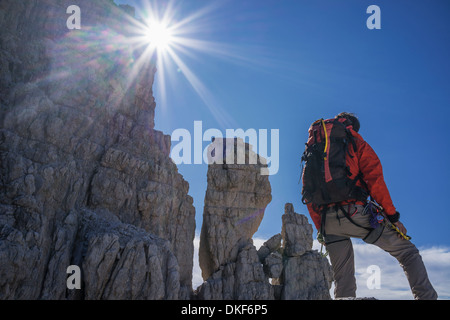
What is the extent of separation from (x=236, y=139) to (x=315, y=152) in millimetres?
33216

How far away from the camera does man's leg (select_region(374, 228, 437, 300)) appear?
6.79 metres

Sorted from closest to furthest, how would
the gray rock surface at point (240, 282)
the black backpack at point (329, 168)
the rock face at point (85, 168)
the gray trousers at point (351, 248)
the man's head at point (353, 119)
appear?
the gray trousers at point (351, 248), the black backpack at point (329, 168), the man's head at point (353, 119), the rock face at point (85, 168), the gray rock surface at point (240, 282)

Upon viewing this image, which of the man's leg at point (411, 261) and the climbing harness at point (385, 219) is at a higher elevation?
the climbing harness at point (385, 219)

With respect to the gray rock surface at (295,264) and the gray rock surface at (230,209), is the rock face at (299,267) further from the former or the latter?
the gray rock surface at (230,209)

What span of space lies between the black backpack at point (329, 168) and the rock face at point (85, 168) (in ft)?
60.9

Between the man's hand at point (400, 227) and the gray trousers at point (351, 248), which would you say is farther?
the man's hand at point (400, 227)

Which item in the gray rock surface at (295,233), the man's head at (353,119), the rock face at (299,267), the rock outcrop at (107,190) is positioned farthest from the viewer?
the gray rock surface at (295,233)

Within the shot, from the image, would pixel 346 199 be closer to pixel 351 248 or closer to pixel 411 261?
pixel 351 248

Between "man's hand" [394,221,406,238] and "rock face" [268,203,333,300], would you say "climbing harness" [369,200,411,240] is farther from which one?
"rock face" [268,203,333,300]

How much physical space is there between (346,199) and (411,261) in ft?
6.11

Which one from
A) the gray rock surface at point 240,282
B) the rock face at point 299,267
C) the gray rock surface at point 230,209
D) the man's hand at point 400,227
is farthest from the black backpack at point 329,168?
the gray rock surface at point 230,209

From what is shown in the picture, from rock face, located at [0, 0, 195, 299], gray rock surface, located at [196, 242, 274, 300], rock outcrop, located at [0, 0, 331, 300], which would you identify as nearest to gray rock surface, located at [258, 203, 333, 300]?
rock outcrop, located at [0, 0, 331, 300]

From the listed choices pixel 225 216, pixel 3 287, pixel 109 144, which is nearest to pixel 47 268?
pixel 3 287

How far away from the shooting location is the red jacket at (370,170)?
7.47 meters
